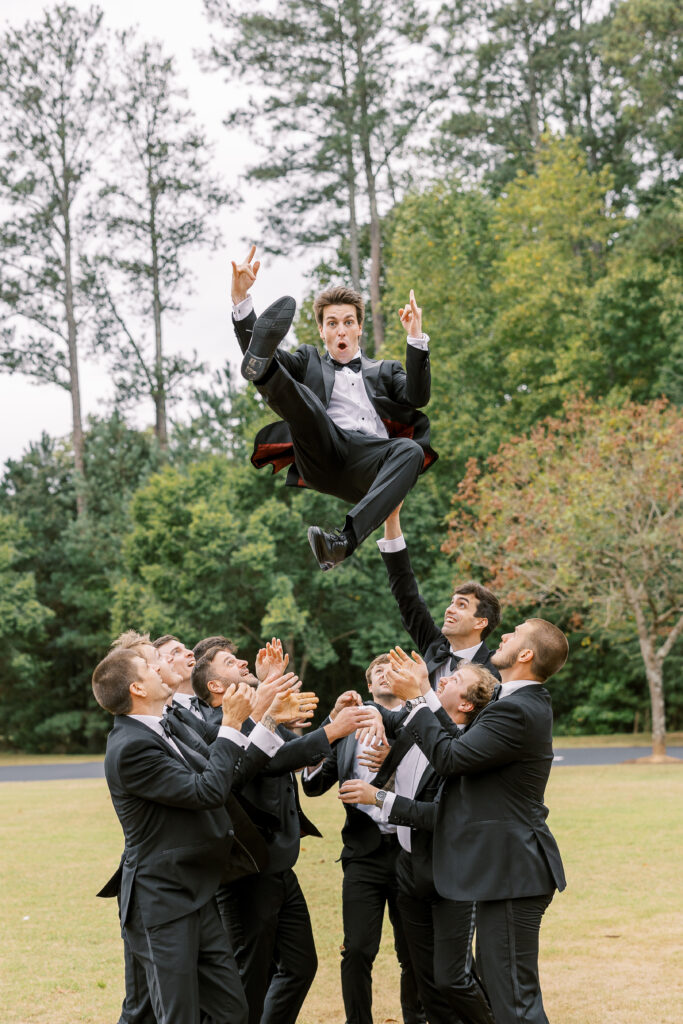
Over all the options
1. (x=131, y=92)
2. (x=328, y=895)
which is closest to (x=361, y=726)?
(x=328, y=895)

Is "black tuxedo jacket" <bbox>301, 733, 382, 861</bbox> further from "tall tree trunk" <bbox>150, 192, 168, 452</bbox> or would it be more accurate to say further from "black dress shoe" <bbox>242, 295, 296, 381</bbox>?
"tall tree trunk" <bbox>150, 192, 168, 452</bbox>

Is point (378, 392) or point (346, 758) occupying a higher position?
point (378, 392)

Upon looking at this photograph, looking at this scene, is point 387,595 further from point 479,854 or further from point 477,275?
point 479,854

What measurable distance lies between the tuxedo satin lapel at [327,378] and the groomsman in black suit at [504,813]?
130 centimetres

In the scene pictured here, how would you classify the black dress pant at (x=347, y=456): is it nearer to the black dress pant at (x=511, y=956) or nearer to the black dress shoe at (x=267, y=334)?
the black dress shoe at (x=267, y=334)

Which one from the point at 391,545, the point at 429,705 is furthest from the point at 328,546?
the point at 391,545

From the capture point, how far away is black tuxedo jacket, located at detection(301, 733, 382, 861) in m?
6.00

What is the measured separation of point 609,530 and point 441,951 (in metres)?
15.2

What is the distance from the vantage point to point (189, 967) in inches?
170

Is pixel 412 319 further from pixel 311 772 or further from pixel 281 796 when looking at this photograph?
pixel 311 772

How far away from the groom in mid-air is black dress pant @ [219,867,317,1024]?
1.82 metres

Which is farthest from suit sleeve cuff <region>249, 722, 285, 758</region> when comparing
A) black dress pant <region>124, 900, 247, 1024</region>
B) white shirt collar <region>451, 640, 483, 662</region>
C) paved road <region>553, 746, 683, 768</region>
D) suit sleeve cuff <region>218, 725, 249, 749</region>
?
paved road <region>553, 746, 683, 768</region>

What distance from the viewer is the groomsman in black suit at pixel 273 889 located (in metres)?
5.32

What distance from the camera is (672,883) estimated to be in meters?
9.55
